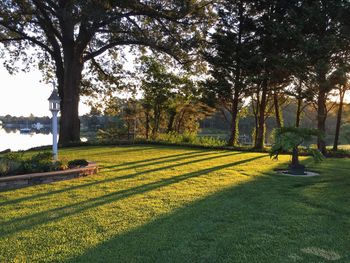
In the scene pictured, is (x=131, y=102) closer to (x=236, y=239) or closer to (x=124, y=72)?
(x=124, y=72)

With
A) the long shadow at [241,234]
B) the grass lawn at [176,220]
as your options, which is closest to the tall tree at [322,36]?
the grass lawn at [176,220]

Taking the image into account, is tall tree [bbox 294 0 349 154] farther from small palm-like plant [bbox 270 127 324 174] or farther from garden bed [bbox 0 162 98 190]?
garden bed [bbox 0 162 98 190]

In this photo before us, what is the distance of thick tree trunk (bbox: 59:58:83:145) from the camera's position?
1377 centimetres

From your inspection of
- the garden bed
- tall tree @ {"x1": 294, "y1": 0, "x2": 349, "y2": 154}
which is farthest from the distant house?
the garden bed

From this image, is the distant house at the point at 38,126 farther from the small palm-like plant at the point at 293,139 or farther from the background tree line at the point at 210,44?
the small palm-like plant at the point at 293,139

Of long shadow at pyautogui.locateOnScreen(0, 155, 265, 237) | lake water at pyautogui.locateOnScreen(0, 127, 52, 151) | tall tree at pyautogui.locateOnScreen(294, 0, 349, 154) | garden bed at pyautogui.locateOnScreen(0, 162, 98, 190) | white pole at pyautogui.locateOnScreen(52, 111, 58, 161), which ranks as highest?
tall tree at pyautogui.locateOnScreen(294, 0, 349, 154)

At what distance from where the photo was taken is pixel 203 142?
15164mm

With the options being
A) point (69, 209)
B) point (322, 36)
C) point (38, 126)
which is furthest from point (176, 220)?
point (38, 126)

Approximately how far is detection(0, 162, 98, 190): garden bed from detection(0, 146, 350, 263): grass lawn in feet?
0.89

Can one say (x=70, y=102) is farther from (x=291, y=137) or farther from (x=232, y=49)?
(x=291, y=137)

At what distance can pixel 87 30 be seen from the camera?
1275cm

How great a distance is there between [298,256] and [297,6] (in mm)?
11438

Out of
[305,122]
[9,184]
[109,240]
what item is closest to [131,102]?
[9,184]

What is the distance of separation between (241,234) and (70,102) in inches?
480
